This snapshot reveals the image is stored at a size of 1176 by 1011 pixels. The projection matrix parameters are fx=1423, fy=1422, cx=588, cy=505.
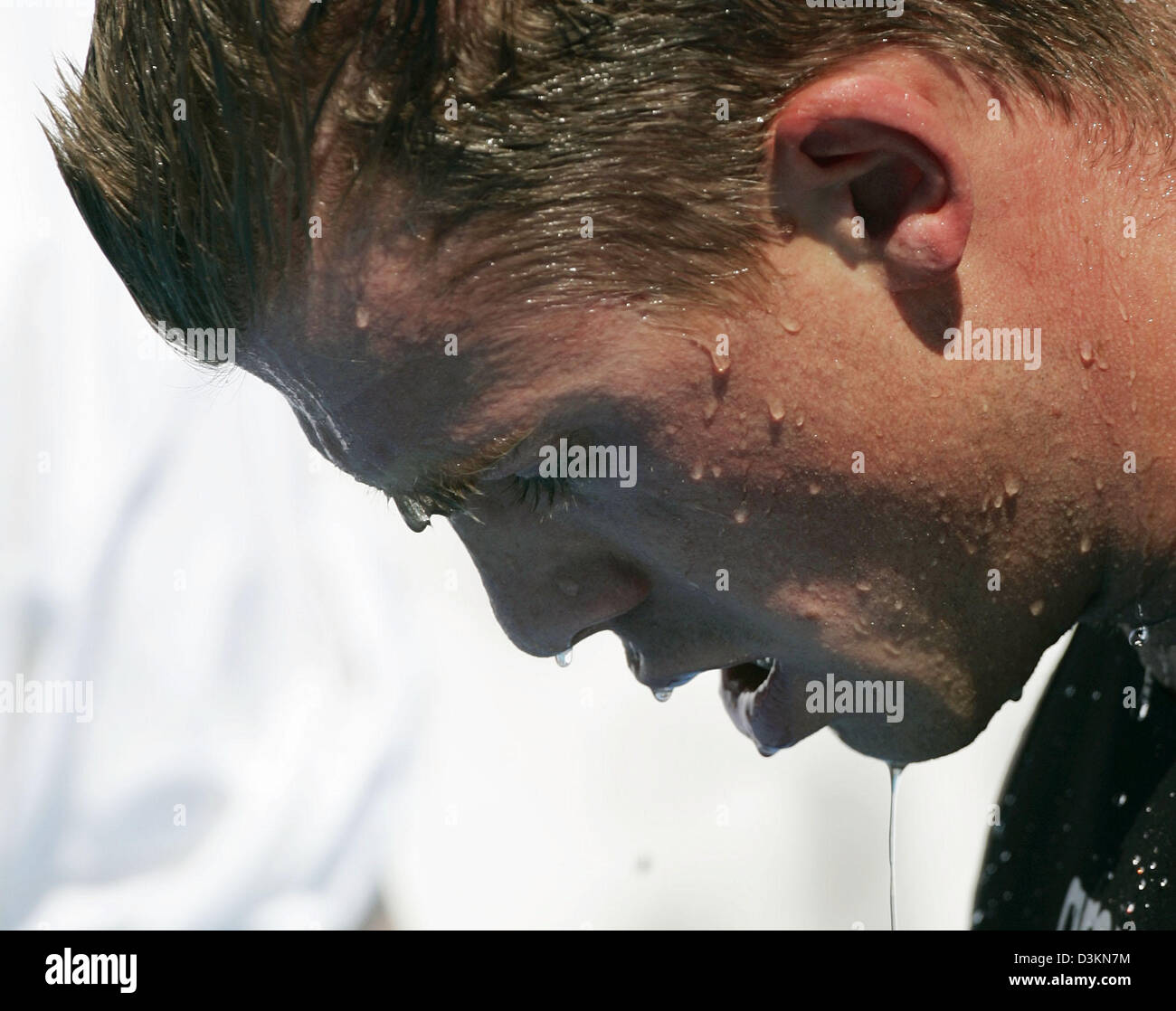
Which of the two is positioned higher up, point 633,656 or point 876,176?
point 876,176

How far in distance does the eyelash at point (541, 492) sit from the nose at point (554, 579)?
0.02m

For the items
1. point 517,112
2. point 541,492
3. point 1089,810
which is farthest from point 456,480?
point 1089,810

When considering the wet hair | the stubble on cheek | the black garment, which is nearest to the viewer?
the wet hair

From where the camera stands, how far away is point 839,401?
1.85 ft

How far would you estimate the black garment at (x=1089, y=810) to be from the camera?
2.58 ft

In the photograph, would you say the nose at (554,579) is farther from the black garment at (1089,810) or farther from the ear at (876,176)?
the black garment at (1089,810)

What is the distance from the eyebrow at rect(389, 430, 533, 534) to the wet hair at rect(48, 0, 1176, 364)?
0.06 metres

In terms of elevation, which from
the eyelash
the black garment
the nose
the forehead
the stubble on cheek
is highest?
the forehead

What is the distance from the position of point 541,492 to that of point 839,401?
0.44ft

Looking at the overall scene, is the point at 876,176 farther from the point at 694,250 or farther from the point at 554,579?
the point at 554,579

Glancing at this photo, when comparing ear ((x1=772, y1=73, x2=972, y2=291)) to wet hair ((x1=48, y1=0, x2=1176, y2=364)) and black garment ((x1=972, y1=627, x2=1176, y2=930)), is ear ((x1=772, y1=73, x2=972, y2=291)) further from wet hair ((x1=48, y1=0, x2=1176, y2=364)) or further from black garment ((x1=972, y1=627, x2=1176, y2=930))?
black garment ((x1=972, y1=627, x2=1176, y2=930))

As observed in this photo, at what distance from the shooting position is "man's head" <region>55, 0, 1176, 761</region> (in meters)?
0.52

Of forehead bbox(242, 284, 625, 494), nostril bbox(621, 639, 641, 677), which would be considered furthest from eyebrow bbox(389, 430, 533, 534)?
nostril bbox(621, 639, 641, 677)
